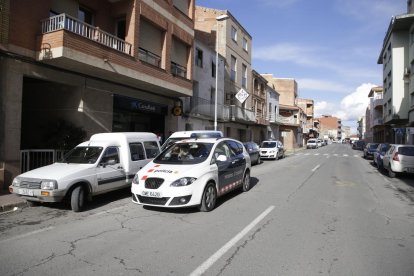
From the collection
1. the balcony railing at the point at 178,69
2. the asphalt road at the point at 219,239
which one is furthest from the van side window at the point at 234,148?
the balcony railing at the point at 178,69

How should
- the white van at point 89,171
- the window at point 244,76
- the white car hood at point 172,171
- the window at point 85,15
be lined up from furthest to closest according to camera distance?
the window at point 244,76, the window at point 85,15, the white van at point 89,171, the white car hood at point 172,171

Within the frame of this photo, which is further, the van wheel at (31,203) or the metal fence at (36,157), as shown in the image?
the metal fence at (36,157)

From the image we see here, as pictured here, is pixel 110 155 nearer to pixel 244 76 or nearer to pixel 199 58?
pixel 199 58

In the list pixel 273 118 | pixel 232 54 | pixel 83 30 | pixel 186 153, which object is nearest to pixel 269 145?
pixel 232 54

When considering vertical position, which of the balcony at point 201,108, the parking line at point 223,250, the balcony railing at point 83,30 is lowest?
the parking line at point 223,250

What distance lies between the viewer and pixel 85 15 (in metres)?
14.5

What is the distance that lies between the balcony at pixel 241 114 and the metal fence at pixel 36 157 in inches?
789

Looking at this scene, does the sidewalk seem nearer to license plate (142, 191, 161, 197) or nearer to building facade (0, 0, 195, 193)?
Answer: building facade (0, 0, 195, 193)

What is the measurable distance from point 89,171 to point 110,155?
106cm

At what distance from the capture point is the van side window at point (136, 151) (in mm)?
10198

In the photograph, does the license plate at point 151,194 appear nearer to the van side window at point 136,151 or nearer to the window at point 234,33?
the van side window at point 136,151

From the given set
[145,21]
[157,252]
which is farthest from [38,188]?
[145,21]

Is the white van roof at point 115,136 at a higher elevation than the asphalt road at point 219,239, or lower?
higher

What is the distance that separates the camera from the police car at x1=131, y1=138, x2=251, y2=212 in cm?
722
